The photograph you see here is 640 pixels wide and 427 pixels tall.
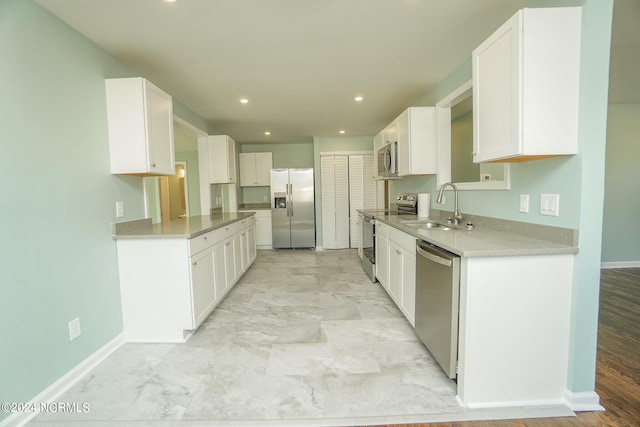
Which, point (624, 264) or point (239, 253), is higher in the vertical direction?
point (239, 253)

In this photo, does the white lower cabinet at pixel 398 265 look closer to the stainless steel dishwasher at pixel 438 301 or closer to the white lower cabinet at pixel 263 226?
the stainless steel dishwasher at pixel 438 301

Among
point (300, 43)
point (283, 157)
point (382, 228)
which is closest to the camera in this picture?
point (300, 43)

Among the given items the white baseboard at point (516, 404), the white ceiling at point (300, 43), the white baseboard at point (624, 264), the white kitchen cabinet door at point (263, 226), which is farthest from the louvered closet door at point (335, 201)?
the white baseboard at point (516, 404)

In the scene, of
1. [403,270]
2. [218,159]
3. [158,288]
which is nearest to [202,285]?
[158,288]

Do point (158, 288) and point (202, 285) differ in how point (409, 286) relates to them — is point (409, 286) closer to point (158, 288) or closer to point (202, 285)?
point (202, 285)

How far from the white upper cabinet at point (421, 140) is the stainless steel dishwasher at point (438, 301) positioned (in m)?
1.36

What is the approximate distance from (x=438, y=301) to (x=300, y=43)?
2145 millimetres

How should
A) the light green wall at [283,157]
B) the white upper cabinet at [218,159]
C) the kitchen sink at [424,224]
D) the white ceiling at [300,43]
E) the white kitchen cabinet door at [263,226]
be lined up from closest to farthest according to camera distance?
1. the white ceiling at [300,43]
2. the kitchen sink at [424,224]
3. the white upper cabinet at [218,159]
4. the white kitchen cabinet door at [263,226]
5. the light green wall at [283,157]

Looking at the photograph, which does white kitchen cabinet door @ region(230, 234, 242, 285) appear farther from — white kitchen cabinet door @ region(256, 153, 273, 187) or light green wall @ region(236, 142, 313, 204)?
light green wall @ region(236, 142, 313, 204)

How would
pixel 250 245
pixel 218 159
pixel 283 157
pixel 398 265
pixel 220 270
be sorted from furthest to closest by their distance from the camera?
1. pixel 283 157
2. pixel 250 245
3. pixel 218 159
4. pixel 220 270
5. pixel 398 265

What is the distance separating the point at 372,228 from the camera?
3.70m

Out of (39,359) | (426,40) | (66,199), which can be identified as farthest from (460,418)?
(66,199)

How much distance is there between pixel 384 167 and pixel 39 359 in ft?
12.5

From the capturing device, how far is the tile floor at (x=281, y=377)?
5.01 ft
